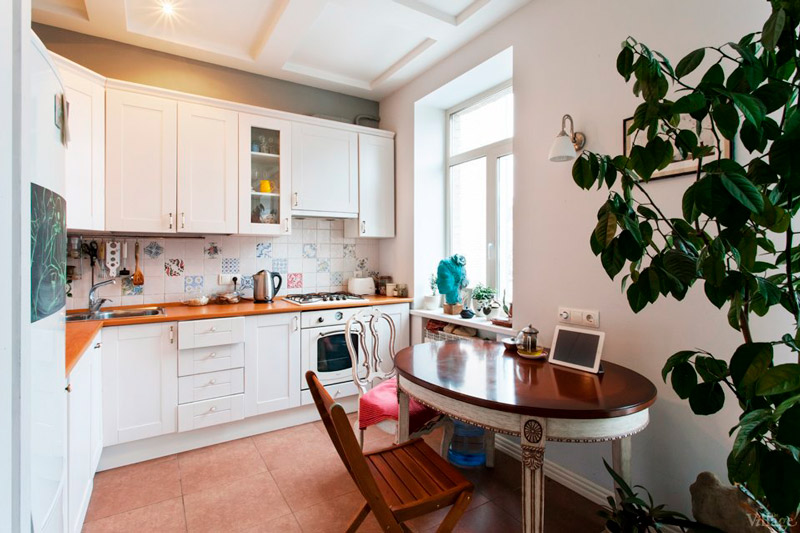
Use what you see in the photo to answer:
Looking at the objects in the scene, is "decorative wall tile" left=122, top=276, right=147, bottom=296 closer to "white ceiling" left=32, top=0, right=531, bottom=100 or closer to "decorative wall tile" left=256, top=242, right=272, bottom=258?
"decorative wall tile" left=256, top=242, right=272, bottom=258

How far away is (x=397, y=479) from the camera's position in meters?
1.61

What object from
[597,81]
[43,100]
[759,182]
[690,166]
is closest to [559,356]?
[690,166]

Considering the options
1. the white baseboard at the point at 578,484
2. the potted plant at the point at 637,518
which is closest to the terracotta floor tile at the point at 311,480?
the white baseboard at the point at 578,484

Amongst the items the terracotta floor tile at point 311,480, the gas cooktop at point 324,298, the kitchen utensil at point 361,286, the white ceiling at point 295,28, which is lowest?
the terracotta floor tile at point 311,480

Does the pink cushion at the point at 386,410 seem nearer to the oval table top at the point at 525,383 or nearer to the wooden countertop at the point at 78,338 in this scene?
the oval table top at the point at 525,383

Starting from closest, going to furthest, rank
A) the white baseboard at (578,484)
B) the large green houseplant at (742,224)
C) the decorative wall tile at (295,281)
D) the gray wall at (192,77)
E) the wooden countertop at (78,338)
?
the large green houseplant at (742,224), the wooden countertop at (78,338), the white baseboard at (578,484), the gray wall at (192,77), the decorative wall tile at (295,281)

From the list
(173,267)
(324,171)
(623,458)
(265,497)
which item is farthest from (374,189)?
(623,458)

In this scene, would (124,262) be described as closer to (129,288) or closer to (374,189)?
(129,288)

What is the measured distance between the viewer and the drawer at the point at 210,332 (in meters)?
2.64

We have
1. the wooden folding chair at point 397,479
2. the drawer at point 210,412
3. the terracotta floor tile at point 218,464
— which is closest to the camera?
the wooden folding chair at point 397,479

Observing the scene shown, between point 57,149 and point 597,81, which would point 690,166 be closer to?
point 597,81

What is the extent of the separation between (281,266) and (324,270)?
421mm

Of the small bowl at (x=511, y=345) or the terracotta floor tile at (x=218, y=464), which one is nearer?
the small bowl at (x=511, y=345)

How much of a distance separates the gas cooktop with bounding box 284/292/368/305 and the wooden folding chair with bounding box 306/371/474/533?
5.41ft
